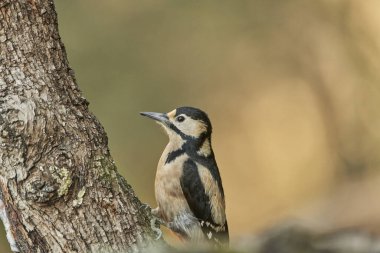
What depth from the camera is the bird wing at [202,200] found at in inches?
228

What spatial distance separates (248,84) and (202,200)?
9712mm

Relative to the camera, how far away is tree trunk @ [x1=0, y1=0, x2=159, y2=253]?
3877 mm

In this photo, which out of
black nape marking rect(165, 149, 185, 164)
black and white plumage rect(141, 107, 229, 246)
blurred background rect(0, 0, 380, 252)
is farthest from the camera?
blurred background rect(0, 0, 380, 252)

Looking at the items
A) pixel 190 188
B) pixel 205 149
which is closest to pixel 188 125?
pixel 205 149

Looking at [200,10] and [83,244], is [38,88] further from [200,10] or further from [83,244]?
[200,10]

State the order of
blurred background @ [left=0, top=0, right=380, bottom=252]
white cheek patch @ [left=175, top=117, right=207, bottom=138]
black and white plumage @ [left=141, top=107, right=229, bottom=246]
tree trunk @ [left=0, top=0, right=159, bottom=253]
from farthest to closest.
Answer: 1. blurred background @ [left=0, top=0, right=380, bottom=252]
2. white cheek patch @ [left=175, top=117, right=207, bottom=138]
3. black and white plumage @ [left=141, top=107, right=229, bottom=246]
4. tree trunk @ [left=0, top=0, right=159, bottom=253]

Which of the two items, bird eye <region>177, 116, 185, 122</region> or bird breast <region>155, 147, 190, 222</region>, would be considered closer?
bird breast <region>155, 147, 190, 222</region>

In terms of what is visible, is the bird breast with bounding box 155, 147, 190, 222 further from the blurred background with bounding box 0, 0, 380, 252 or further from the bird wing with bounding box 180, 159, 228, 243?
the blurred background with bounding box 0, 0, 380, 252

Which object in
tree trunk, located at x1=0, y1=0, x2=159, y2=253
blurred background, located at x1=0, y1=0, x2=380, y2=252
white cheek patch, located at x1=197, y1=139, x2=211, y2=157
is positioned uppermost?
blurred background, located at x1=0, y1=0, x2=380, y2=252

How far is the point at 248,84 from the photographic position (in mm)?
15414

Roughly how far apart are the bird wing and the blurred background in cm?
736

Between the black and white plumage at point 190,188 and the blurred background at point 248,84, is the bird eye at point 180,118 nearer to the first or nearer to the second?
the black and white plumage at point 190,188

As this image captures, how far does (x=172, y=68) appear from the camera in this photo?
49.3 ft

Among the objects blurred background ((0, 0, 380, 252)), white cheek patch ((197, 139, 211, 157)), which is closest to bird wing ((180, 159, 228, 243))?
white cheek patch ((197, 139, 211, 157))
